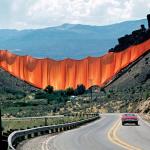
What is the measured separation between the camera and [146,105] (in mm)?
110812

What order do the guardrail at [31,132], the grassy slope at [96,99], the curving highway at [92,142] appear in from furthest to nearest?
the grassy slope at [96,99] → the guardrail at [31,132] → the curving highway at [92,142]

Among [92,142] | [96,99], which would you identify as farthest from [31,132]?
[96,99]

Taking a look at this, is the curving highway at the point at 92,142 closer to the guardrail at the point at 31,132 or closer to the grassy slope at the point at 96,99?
the guardrail at the point at 31,132

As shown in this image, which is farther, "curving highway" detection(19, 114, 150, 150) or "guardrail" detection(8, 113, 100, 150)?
"guardrail" detection(8, 113, 100, 150)

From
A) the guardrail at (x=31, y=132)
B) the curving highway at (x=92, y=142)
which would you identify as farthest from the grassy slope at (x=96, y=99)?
the curving highway at (x=92, y=142)

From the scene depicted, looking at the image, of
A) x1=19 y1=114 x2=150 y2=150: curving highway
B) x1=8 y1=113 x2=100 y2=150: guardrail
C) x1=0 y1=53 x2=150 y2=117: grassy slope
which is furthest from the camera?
x1=0 y1=53 x2=150 y2=117: grassy slope

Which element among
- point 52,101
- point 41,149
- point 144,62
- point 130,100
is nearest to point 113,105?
point 130,100

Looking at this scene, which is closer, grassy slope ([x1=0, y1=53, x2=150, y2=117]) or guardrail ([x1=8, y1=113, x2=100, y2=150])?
guardrail ([x1=8, y1=113, x2=100, y2=150])

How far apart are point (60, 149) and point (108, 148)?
84.7 inches

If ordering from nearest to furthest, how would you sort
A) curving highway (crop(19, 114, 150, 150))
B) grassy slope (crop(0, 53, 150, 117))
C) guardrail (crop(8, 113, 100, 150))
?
curving highway (crop(19, 114, 150, 150)) < guardrail (crop(8, 113, 100, 150)) < grassy slope (crop(0, 53, 150, 117))

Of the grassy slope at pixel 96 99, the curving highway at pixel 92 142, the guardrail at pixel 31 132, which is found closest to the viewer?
the curving highway at pixel 92 142

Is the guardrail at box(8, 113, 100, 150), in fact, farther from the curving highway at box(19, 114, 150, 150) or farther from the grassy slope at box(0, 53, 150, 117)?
the grassy slope at box(0, 53, 150, 117)

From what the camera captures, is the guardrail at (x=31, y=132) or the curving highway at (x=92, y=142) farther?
the guardrail at (x=31, y=132)

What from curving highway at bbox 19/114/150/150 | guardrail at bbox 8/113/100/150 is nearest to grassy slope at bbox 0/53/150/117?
guardrail at bbox 8/113/100/150
